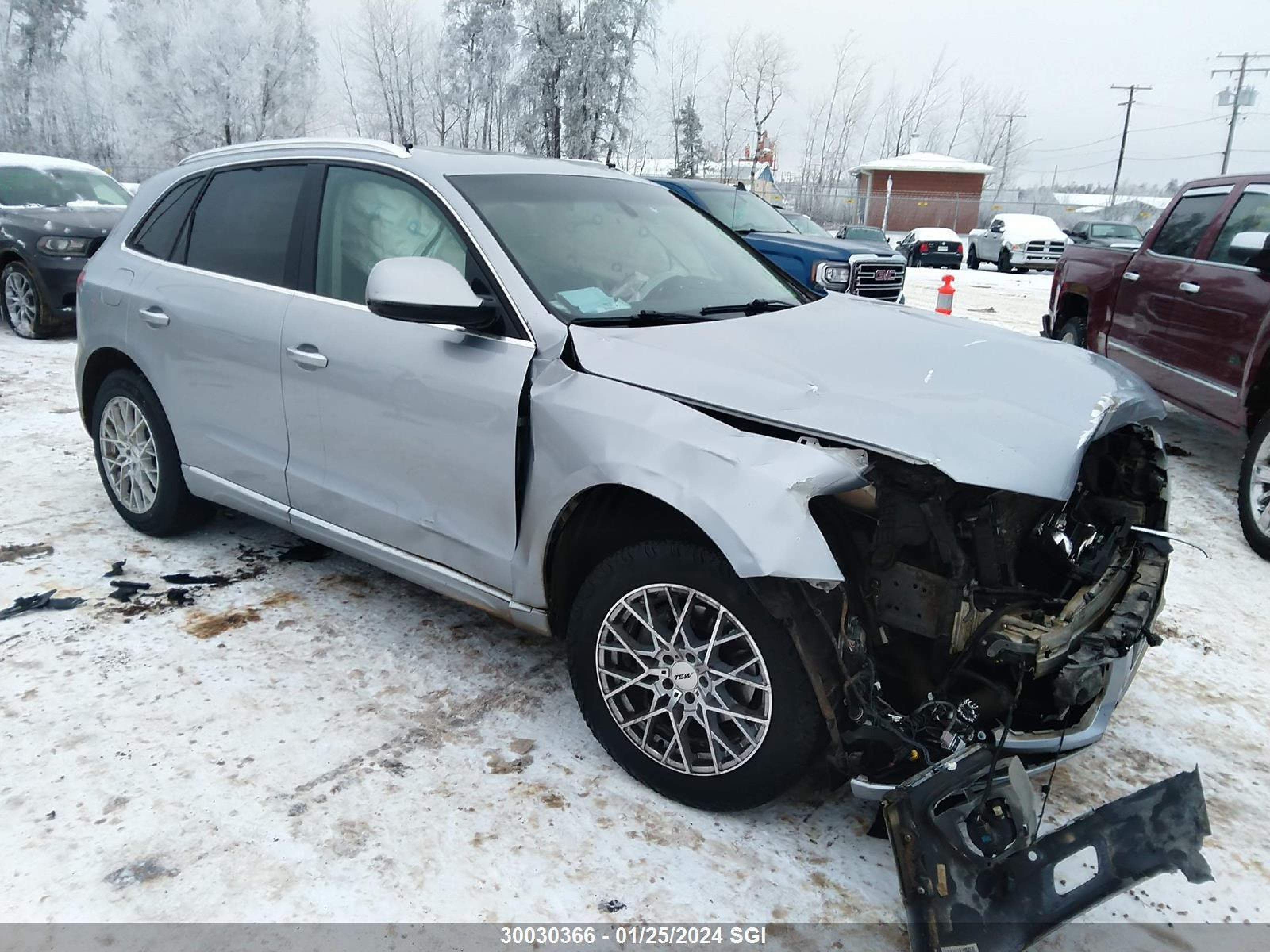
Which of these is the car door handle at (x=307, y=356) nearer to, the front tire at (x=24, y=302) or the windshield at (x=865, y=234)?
the front tire at (x=24, y=302)

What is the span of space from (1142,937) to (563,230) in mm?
2684

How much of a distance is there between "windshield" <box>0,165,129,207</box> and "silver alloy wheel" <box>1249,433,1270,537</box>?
11.0m

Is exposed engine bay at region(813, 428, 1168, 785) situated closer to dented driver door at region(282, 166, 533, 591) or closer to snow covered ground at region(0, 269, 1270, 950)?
snow covered ground at region(0, 269, 1270, 950)

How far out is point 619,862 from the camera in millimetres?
2367

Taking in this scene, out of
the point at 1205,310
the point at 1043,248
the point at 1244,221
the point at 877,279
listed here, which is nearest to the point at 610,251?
the point at 1205,310

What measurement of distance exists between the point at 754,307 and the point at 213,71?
4860 centimetres

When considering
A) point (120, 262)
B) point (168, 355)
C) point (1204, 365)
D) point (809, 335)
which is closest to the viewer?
point (809, 335)

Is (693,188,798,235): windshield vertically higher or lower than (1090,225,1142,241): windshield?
lower

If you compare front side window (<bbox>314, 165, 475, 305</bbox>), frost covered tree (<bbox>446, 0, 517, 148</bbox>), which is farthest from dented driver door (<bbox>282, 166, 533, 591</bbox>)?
frost covered tree (<bbox>446, 0, 517, 148</bbox>)

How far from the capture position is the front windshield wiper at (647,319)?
278 centimetres

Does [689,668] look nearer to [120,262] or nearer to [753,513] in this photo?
[753,513]

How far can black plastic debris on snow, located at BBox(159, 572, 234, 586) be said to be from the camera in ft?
12.7

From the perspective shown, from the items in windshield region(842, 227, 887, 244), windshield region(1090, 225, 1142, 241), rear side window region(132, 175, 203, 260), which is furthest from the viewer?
windshield region(842, 227, 887, 244)

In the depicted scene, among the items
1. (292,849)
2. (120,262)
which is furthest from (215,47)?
(292,849)
